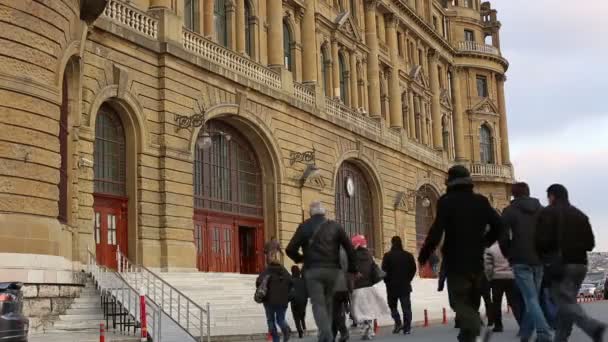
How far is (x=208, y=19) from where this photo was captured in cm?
2809

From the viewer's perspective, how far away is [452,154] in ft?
178

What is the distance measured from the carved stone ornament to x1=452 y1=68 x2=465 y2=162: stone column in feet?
124

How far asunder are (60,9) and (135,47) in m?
5.35

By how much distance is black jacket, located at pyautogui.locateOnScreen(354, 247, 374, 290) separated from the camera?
1438 centimetres

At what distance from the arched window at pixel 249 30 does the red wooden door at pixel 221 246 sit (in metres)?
6.99

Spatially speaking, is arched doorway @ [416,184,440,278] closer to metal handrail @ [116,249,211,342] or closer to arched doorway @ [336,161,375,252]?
arched doorway @ [336,161,375,252]

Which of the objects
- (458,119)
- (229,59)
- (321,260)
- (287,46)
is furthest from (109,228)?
(458,119)

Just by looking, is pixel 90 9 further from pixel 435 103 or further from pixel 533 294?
pixel 435 103

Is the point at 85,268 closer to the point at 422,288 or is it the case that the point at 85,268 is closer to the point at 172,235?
the point at 172,235

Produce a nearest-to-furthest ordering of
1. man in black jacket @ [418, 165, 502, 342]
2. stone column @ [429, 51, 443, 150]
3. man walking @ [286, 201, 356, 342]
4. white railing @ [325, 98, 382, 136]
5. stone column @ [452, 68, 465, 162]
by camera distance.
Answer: man in black jacket @ [418, 165, 502, 342], man walking @ [286, 201, 356, 342], white railing @ [325, 98, 382, 136], stone column @ [429, 51, 443, 150], stone column @ [452, 68, 465, 162]

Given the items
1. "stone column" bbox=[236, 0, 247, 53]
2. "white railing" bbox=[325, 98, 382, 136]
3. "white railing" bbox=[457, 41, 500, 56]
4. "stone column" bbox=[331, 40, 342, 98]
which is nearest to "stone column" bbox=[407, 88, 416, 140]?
"white railing" bbox=[325, 98, 382, 136]

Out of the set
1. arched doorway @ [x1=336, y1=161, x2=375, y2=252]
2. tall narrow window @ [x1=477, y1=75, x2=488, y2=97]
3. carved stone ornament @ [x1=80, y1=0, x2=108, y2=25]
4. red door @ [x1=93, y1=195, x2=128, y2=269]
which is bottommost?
red door @ [x1=93, y1=195, x2=128, y2=269]

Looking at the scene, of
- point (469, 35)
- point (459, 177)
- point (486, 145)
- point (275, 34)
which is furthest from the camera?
point (469, 35)

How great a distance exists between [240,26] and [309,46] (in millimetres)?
5151
